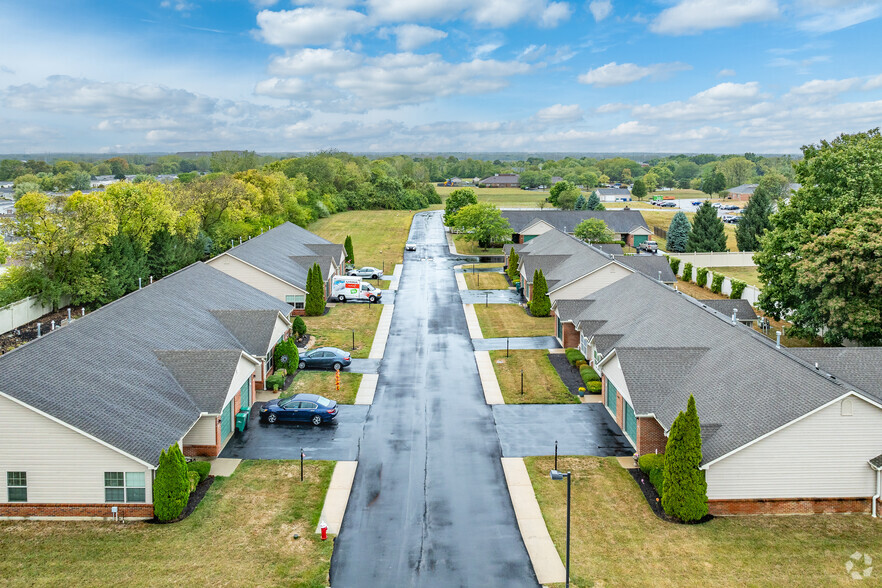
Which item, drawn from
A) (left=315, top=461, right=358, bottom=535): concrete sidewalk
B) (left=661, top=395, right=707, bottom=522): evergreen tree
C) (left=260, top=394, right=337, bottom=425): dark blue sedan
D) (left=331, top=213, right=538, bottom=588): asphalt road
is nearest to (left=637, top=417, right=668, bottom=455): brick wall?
(left=661, top=395, right=707, bottom=522): evergreen tree

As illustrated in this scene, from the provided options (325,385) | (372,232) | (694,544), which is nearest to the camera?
(694,544)

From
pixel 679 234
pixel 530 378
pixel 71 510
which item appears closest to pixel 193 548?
pixel 71 510

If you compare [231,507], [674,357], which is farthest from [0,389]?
[674,357]

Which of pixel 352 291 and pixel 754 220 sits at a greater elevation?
pixel 754 220

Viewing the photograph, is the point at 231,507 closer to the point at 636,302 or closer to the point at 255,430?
the point at 255,430

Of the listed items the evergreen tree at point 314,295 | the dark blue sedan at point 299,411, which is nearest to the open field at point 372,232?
the evergreen tree at point 314,295

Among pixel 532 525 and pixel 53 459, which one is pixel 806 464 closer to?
pixel 532 525
